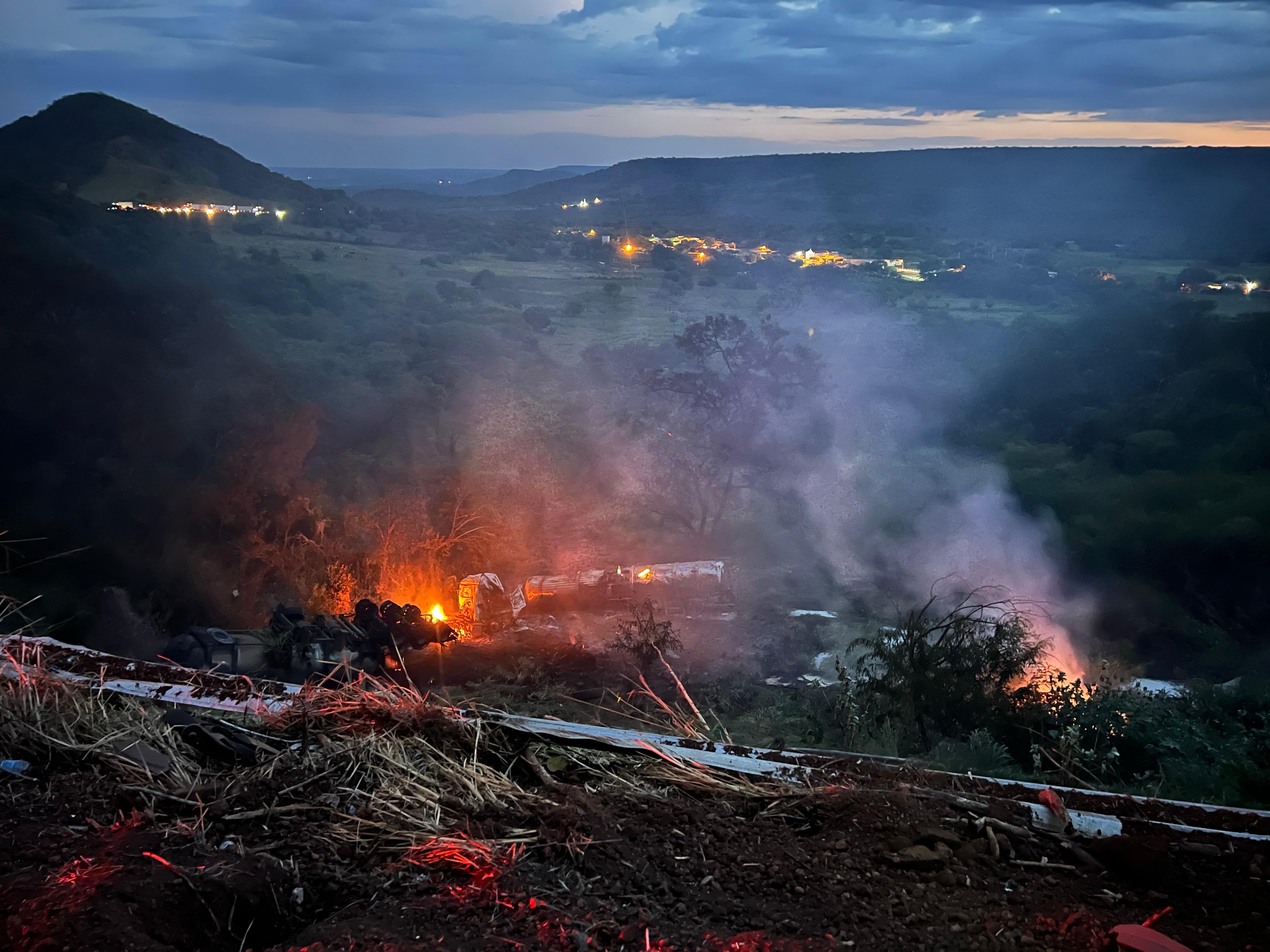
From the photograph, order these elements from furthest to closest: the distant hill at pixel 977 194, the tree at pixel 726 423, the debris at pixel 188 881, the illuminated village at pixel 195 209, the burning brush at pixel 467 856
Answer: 1. the distant hill at pixel 977 194
2. the illuminated village at pixel 195 209
3. the tree at pixel 726 423
4. the burning brush at pixel 467 856
5. the debris at pixel 188 881

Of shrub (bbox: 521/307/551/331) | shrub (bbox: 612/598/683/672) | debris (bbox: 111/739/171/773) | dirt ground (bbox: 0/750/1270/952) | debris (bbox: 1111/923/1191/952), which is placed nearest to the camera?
debris (bbox: 1111/923/1191/952)

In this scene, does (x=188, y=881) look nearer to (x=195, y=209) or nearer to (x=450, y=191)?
(x=195, y=209)

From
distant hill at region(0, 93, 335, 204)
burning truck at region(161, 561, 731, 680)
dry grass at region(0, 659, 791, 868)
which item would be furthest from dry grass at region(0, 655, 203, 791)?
distant hill at region(0, 93, 335, 204)

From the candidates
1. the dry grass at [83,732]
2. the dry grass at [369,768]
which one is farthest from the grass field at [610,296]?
the dry grass at [369,768]

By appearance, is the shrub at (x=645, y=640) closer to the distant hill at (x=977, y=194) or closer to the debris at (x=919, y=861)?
the debris at (x=919, y=861)

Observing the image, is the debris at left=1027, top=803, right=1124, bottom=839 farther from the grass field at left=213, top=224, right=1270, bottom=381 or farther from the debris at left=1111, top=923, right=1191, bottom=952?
the grass field at left=213, top=224, right=1270, bottom=381

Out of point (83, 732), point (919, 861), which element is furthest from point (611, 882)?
point (83, 732)
